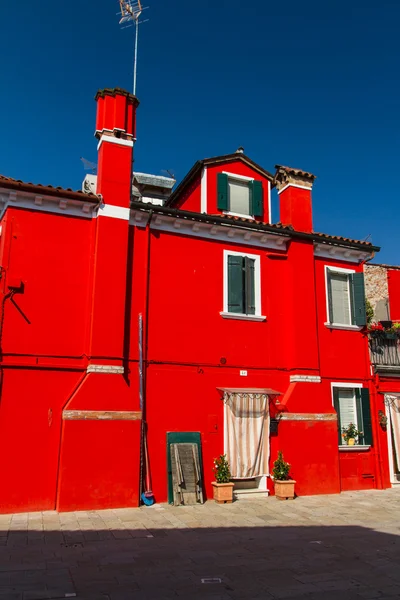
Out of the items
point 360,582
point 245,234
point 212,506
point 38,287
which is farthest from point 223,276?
point 360,582

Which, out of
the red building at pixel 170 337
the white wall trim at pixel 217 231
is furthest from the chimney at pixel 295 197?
the white wall trim at pixel 217 231

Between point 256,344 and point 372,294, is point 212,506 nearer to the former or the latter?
point 256,344

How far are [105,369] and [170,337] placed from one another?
1.97 meters

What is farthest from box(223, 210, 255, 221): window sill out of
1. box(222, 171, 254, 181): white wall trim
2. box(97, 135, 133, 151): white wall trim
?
box(97, 135, 133, 151): white wall trim

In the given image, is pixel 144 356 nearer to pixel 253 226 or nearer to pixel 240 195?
pixel 253 226

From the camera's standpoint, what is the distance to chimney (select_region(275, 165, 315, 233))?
14641 mm

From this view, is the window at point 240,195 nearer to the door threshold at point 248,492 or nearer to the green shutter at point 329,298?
the green shutter at point 329,298

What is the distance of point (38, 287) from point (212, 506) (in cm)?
636

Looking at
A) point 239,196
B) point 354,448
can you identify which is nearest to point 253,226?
point 239,196

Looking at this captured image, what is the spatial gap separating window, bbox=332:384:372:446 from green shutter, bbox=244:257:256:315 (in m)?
3.29

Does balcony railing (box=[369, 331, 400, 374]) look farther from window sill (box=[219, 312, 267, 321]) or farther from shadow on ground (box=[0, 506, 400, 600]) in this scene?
shadow on ground (box=[0, 506, 400, 600])

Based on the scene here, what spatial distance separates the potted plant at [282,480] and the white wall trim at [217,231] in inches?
227

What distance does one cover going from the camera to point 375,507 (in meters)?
11.4

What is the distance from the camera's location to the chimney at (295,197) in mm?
14641
